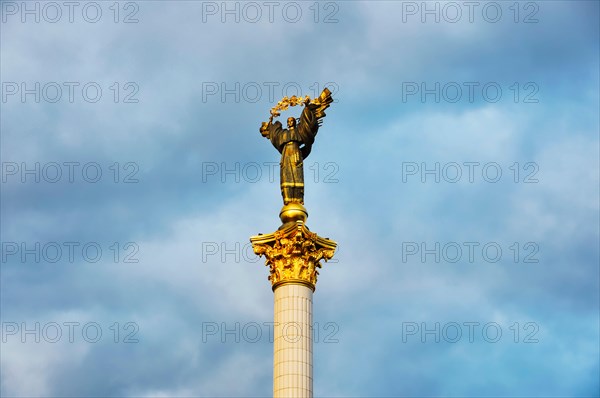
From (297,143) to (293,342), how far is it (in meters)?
10.9

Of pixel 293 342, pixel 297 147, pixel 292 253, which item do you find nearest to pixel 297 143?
pixel 297 147

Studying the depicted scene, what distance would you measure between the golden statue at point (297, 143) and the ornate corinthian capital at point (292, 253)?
219 cm

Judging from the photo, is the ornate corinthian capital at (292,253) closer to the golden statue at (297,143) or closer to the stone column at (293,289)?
the stone column at (293,289)

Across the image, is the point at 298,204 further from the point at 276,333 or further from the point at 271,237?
the point at 276,333

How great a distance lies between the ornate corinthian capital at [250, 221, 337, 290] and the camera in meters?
58.3

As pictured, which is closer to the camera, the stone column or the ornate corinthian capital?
the stone column

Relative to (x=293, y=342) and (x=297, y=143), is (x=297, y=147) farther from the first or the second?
(x=293, y=342)

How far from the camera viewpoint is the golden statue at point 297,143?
60.9m

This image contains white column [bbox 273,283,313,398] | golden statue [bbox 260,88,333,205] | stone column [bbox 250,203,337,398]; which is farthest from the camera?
golden statue [bbox 260,88,333,205]

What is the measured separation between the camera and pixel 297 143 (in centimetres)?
6206

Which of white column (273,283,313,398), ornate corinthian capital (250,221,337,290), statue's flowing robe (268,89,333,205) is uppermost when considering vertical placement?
statue's flowing robe (268,89,333,205)

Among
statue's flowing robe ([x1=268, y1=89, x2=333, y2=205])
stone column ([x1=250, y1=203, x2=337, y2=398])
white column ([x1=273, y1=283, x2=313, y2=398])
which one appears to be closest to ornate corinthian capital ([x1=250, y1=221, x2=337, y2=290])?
stone column ([x1=250, y1=203, x2=337, y2=398])

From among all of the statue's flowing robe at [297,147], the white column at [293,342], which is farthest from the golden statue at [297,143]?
the white column at [293,342]

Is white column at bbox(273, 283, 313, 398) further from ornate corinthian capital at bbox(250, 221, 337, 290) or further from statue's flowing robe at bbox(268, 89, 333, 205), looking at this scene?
statue's flowing robe at bbox(268, 89, 333, 205)
